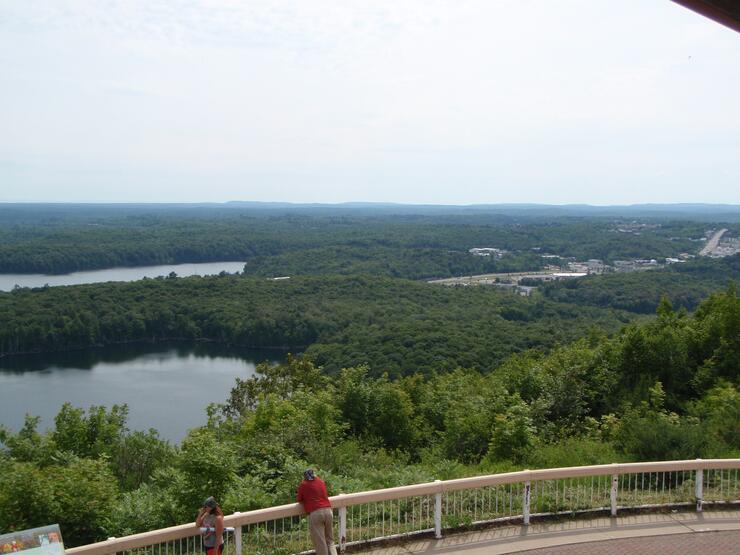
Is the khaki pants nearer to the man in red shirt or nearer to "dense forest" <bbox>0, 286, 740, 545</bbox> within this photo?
the man in red shirt

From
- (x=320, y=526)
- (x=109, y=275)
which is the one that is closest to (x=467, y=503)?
(x=320, y=526)

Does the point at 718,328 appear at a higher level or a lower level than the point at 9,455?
higher

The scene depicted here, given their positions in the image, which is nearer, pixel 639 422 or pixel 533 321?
pixel 639 422

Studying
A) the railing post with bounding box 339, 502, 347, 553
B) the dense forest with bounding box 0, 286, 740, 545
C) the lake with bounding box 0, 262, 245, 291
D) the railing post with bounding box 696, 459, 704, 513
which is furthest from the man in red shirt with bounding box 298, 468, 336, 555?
the lake with bounding box 0, 262, 245, 291

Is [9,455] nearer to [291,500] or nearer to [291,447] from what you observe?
[291,447]

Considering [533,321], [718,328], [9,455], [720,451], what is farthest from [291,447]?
[533,321]

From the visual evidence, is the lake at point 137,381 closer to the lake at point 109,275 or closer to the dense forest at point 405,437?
the dense forest at point 405,437

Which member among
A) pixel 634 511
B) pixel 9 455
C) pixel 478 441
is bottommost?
pixel 9 455

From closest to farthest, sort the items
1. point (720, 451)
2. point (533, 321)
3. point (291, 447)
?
point (720, 451)
point (291, 447)
point (533, 321)
